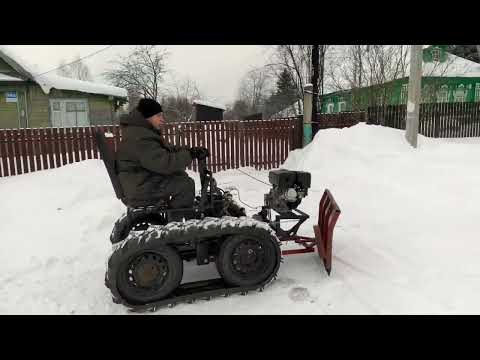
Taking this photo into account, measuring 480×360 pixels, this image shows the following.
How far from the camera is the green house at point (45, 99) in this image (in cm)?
1609

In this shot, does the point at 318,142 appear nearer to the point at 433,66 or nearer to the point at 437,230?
the point at 437,230

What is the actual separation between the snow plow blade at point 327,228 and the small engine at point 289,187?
0.34 meters

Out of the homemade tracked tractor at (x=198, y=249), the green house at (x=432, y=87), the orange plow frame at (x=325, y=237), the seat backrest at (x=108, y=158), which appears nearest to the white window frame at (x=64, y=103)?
Result: the green house at (x=432, y=87)

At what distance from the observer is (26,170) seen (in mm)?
8797

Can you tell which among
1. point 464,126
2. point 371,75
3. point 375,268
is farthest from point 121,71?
point 375,268

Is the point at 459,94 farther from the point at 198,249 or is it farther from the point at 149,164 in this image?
the point at 149,164

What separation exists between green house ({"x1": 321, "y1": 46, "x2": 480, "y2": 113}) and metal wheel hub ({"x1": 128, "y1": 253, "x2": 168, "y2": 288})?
1291 cm

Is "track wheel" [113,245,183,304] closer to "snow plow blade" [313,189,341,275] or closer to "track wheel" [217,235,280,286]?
"track wheel" [217,235,280,286]

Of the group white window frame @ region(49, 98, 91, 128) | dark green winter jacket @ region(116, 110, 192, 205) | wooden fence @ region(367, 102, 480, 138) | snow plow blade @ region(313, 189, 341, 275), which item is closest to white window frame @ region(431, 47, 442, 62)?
wooden fence @ region(367, 102, 480, 138)

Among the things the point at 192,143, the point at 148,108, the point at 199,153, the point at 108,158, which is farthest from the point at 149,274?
the point at 192,143

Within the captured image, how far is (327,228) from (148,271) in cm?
175

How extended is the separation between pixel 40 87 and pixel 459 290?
1840 centimetres

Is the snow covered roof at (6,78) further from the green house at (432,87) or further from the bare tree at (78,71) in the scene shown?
the bare tree at (78,71)

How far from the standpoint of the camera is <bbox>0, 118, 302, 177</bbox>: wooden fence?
345 inches
